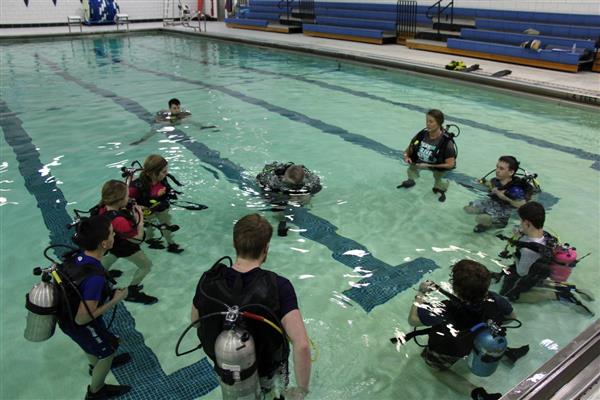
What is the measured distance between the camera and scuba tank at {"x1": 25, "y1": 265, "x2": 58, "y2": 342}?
2240mm

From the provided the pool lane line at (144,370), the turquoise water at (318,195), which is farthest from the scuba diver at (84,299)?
the turquoise water at (318,195)

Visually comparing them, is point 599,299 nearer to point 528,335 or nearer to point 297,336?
point 528,335

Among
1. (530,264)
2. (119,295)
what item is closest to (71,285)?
(119,295)

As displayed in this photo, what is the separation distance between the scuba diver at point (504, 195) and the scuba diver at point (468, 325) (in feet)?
6.74

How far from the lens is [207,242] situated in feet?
A: 15.3

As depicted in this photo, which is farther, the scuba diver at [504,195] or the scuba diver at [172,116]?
the scuba diver at [172,116]

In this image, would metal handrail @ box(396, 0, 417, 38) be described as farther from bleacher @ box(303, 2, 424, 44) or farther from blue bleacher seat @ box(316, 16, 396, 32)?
blue bleacher seat @ box(316, 16, 396, 32)

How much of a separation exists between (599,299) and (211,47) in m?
17.3

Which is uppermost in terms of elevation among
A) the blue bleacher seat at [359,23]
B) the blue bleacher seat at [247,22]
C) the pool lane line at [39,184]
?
the blue bleacher seat at [247,22]

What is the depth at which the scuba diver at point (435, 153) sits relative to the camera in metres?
5.58

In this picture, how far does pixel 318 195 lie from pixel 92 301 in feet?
11.5

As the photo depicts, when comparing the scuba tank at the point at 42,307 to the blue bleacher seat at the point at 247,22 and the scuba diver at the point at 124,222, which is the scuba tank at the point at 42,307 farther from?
the blue bleacher seat at the point at 247,22

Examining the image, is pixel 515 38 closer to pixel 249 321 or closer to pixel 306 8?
Result: pixel 306 8

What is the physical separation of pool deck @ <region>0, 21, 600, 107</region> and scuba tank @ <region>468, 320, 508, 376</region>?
27.0 ft
